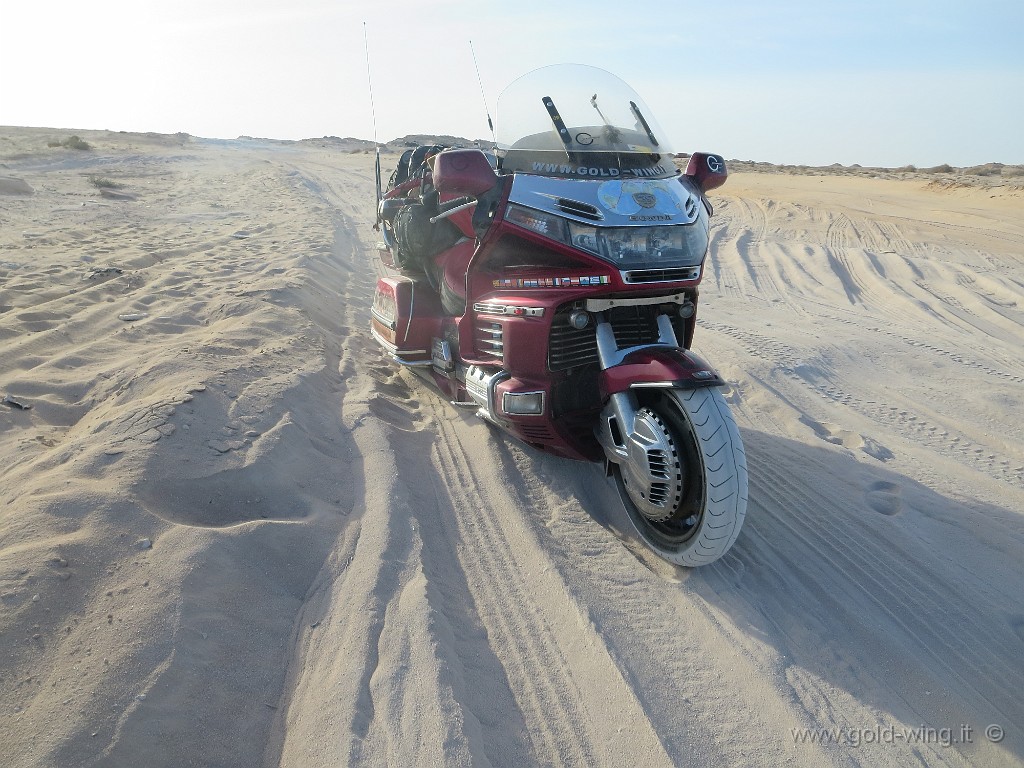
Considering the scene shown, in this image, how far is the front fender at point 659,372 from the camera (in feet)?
10.4

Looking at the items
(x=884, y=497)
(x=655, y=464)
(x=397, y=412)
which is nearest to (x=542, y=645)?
(x=655, y=464)

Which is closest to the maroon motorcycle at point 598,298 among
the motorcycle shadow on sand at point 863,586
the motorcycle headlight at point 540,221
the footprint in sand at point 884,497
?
the motorcycle headlight at point 540,221

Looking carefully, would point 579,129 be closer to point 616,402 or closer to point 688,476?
point 616,402

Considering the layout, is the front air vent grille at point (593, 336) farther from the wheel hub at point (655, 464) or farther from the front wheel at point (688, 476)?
the wheel hub at point (655, 464)

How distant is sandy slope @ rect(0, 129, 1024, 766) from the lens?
2.41 metres

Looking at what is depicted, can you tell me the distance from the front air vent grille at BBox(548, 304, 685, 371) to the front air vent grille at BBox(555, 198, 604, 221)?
0.51 meters

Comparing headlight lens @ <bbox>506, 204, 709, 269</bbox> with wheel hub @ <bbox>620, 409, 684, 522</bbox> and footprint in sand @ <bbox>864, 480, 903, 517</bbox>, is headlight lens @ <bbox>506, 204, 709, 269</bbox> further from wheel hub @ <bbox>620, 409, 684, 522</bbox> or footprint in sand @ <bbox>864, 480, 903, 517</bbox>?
footprint in sand @ <bbox>864, 480, 903, 517</bbox>

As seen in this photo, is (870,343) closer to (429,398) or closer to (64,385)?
(429,398)

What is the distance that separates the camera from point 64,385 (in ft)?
14.6

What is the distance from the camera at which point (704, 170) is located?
14.4ft

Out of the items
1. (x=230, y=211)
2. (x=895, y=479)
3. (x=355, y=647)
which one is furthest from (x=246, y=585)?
(x=230, y=211)

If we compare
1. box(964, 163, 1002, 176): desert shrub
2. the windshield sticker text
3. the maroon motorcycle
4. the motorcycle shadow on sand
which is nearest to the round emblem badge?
Answer: the maroon motorcycle

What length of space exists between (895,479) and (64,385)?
506cm

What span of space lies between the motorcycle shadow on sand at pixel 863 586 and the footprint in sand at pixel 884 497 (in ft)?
0.03
